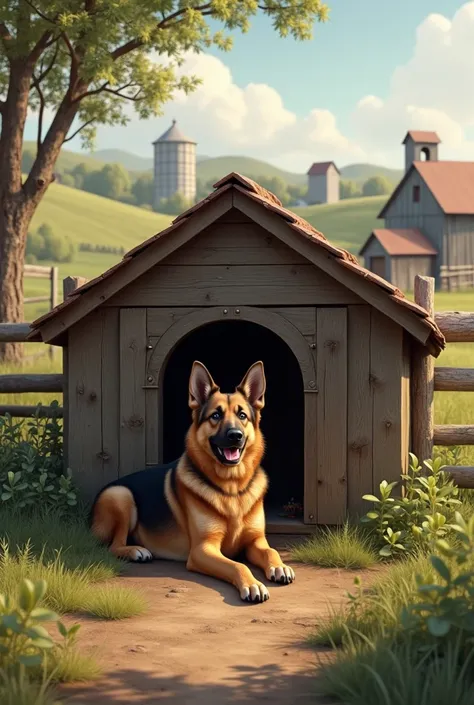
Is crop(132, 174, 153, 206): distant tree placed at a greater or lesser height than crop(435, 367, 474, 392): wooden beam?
greater

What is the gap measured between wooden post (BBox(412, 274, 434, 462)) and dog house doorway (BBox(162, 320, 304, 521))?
5.63 feet

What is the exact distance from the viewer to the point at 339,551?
6863 mm

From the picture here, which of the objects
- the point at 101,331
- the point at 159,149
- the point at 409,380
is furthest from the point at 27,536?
the point at 159,149

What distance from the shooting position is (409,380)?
26.0 ft

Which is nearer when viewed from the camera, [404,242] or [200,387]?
[200,387]

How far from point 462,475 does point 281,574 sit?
224 cm

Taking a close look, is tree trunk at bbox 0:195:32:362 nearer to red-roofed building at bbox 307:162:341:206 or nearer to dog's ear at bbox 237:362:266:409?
dog's ear at bbox 237:362:266:409

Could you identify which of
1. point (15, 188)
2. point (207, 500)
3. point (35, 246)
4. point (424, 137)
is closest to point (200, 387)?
point (207, 500)

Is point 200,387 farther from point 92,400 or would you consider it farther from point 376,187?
point 376,187

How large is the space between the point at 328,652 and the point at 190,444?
216 cm

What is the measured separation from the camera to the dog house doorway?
9.35 metres

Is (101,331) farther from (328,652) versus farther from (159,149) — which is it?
(159,149)

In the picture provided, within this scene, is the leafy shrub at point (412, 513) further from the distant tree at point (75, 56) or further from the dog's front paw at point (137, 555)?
the distant tree at point (75, 56)

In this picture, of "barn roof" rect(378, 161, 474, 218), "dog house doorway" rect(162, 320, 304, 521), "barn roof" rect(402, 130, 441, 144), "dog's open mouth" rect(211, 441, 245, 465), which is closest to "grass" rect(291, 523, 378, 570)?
"dog's open mouth" rect(211, 441, 245, 465)
